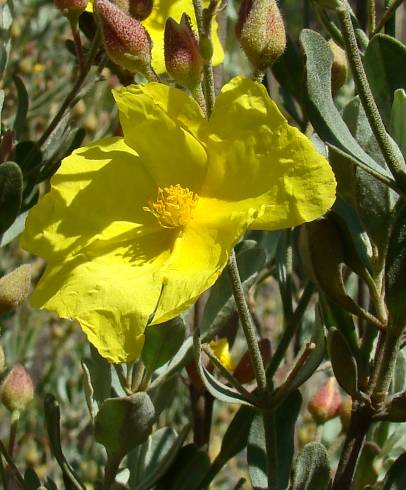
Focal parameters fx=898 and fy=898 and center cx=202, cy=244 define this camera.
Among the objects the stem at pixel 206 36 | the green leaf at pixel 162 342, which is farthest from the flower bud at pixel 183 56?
the green leaf at pixel 162 342

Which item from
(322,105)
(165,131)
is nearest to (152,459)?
(165,131)

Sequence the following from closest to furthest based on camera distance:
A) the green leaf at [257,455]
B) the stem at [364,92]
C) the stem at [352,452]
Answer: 1. the stem at [364,92]
2. the stem at [352,452]
3. the green leaf at [257,455]

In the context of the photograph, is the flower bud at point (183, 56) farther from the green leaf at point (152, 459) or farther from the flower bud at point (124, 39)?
the green leaf at point (152, 459)

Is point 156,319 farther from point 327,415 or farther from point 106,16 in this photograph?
point 327,415

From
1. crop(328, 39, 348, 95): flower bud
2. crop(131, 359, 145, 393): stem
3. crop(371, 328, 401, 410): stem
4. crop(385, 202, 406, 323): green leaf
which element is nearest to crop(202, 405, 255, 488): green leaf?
crop(131, 359, 145, 393): stem

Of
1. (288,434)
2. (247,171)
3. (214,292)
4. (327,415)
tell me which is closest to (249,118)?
(247,171)

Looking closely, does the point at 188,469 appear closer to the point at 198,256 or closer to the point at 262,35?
the point at 198,256
